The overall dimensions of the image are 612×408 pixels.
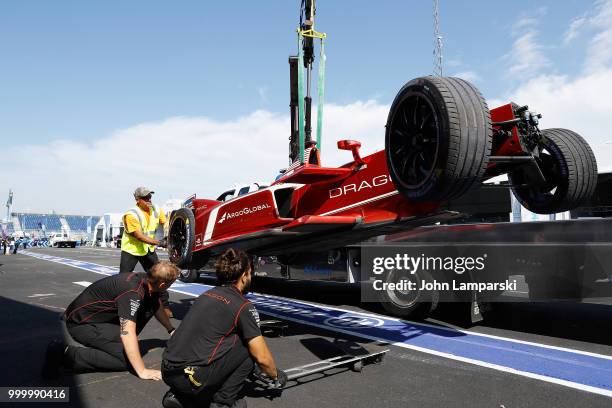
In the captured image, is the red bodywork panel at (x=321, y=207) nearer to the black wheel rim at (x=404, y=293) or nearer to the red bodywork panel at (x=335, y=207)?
the red bodywork panel at (x=335, y=207)

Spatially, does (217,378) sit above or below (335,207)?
below

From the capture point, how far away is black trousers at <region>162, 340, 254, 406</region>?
101 inches

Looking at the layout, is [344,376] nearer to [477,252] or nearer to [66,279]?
[477,252]

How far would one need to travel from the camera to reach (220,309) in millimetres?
2643

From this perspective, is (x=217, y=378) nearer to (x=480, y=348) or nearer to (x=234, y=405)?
(x=234, y=405)

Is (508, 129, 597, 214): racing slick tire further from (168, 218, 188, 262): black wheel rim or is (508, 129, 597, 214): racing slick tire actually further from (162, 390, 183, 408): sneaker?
(168, 218, 188, 262): black wheel rim

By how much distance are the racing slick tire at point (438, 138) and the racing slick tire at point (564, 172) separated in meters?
1.11

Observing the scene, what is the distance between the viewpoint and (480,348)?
181 inches

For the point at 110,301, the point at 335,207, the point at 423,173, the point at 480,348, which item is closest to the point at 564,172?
the point at 423,173

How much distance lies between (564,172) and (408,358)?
2263mm

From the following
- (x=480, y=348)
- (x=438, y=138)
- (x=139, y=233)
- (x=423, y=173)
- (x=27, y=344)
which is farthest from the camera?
(x=139, y=233)

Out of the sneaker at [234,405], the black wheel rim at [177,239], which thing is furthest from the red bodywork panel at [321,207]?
the sneaker at [234,405]

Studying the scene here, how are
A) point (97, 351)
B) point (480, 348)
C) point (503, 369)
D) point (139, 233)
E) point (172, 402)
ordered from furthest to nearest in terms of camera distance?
point (139, 233)
point (480, 348)
point (503, 369)
point (97, 351)
point (172, 402)

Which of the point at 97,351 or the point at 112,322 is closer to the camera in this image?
the point at 97,351
